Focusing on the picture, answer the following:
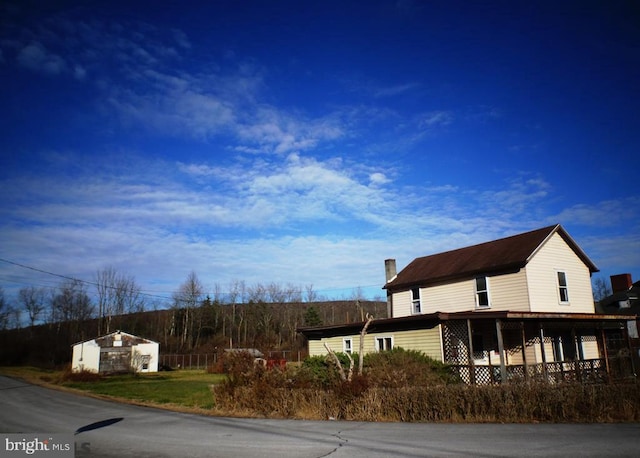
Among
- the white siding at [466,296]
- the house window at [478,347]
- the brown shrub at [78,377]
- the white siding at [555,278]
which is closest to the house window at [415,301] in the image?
the white siding at [466,296]

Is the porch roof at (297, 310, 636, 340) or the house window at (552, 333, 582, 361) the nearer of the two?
the porch roof at (297, 310, 636, 340)

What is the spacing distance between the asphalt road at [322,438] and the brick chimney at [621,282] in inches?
2006

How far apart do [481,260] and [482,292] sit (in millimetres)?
2087

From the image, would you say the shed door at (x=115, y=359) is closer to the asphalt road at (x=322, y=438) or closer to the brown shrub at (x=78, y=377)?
the brown shrub at (x=78, y=377)

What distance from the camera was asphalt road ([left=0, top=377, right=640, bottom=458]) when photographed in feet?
28.9

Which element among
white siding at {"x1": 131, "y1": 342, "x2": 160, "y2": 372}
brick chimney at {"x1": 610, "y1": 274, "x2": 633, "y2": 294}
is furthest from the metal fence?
brick chimney at {"x1": 610, "y1": 274, "x2": 633, "y2": 294}

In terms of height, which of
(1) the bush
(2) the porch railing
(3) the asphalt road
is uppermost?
(1) the bush

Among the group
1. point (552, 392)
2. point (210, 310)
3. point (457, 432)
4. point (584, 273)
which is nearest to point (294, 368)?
point (457, 432)

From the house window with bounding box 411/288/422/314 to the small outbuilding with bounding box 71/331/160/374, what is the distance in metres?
32.7

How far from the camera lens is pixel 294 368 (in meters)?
16.8

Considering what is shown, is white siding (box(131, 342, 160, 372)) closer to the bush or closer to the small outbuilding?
the small outbuilding

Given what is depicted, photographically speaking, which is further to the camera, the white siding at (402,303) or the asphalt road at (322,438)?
the white siding at (402,303)

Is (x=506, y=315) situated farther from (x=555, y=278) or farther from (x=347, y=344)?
(x=347, y=344)

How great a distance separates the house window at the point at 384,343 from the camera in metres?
25.1
